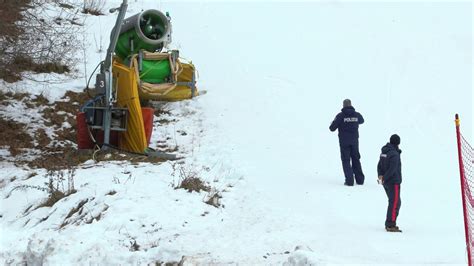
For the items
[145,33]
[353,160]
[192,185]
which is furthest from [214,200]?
[145,33]

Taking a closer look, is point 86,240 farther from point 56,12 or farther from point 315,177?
point 56,12

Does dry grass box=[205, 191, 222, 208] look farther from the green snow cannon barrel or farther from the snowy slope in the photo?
the green snow cannon barrel

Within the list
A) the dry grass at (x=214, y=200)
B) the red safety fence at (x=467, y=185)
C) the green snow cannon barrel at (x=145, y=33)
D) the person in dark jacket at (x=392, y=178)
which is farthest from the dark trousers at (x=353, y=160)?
the green snow cannon barrel at (x=145, y=33)

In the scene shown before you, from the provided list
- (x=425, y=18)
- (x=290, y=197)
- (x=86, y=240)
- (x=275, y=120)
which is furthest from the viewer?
(x=425, y=18)

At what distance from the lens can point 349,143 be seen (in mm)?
10930

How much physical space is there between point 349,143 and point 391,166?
217 cm

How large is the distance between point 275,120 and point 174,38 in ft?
17.8

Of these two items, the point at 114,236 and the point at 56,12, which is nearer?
the point at 114,236

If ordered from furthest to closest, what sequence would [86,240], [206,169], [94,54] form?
[94,54] → [206,169] → [86,240]

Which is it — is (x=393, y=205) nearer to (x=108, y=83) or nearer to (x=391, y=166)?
(x=391, y=166)

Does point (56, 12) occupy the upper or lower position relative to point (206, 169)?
upper

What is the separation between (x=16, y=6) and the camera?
37.3ft

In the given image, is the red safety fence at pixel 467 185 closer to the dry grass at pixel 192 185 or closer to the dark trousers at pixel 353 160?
the dark trousers at pixel 353 160

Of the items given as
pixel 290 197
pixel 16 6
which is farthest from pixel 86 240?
pixel 16 6
